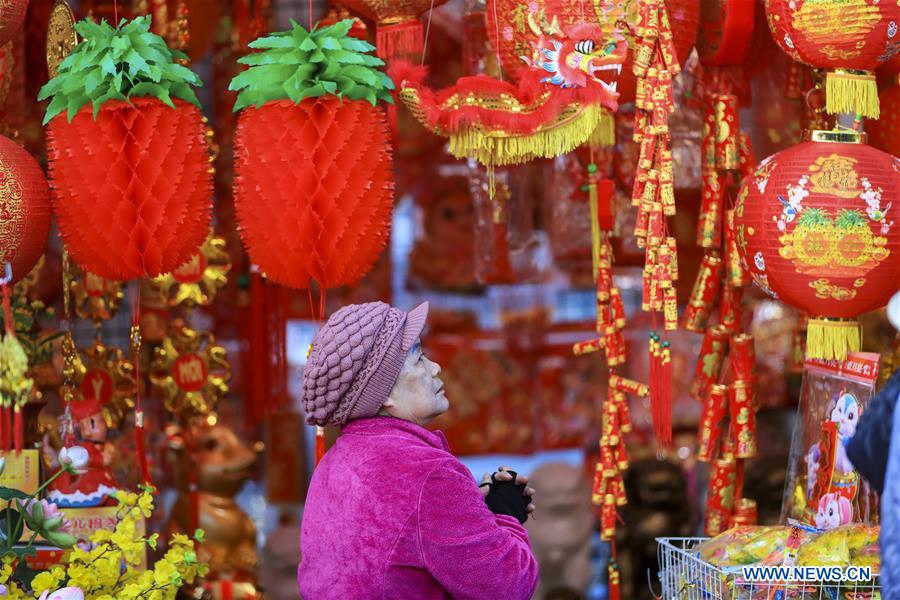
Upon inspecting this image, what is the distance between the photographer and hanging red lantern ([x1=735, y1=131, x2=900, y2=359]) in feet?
9.04

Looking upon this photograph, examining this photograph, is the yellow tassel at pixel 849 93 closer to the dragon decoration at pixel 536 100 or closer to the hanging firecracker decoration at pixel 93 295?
the dragon decoration at pixel 536 100

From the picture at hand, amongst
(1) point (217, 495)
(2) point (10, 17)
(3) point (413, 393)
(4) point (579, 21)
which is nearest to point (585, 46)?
(4) point (579, 21)

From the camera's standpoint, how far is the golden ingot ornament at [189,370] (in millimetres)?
3869

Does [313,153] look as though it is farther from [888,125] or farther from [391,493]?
[888,125]

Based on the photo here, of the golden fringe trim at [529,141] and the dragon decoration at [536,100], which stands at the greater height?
the dragon decoration at [536,100]

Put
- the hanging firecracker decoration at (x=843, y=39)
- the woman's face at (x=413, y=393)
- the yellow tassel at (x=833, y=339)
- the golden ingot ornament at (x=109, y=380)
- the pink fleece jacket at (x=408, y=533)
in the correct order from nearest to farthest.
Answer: the pink fleece jacket at (x=408, y=533) < the woman's face at (x=413, y=393) < the hanging firecracker decoration at (x=843, y=39) < the yellow tassel at (x=833, y=339) < the golden ingot ornament at (x=109, y=380)

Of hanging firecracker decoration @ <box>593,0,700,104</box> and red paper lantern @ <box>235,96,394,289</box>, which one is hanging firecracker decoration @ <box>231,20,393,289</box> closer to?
red paper lantern @ <box>235,96,394,289</box>

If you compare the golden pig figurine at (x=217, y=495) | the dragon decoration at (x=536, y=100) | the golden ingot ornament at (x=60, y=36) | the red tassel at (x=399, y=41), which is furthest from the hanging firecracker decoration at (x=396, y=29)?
the golden pig figurine at (x=217, y=495)

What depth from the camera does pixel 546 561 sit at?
4.36 meters

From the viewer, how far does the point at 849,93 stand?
112 inches

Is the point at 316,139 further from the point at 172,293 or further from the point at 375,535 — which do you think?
the point at 172,293

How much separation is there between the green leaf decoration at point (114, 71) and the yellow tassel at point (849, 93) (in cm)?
135

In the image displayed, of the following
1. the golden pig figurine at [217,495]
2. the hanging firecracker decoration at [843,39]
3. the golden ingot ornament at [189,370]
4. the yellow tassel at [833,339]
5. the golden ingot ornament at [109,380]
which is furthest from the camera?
the golden pig figurine at [217,495]

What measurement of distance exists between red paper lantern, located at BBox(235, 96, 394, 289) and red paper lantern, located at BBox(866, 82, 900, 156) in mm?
1225
